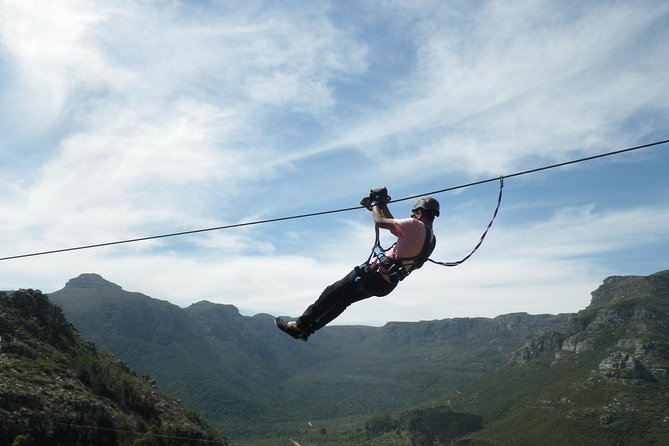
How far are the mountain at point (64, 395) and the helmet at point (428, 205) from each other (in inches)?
1483

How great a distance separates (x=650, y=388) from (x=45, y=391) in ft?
448

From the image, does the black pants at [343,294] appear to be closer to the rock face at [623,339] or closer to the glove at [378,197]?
the glove at [378,197]

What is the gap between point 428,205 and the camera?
8844 mm

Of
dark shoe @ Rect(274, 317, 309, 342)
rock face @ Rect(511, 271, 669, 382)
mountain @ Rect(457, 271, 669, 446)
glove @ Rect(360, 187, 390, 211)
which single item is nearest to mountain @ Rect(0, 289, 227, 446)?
dark shoe @ Rect(274, 317, 309, 342)

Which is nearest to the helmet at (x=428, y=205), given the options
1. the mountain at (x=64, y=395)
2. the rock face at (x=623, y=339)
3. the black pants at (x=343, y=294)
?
the black pants at (x=343, y=294)

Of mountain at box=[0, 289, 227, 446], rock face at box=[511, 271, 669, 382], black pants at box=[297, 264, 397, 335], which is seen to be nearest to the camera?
black pants at box=[297, 264, 397, 335]

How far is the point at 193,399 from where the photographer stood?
646ft

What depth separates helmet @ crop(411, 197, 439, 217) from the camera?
8820 millimetres

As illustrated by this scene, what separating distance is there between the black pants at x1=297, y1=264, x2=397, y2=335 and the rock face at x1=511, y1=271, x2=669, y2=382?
146907mm

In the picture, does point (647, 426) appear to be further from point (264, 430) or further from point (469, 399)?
point (264, 430)

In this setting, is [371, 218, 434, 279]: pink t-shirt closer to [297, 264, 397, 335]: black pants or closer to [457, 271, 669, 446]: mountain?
[297, 264, 397, 335]: black pants

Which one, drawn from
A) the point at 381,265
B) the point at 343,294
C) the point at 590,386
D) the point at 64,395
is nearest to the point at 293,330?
the point at 343,294

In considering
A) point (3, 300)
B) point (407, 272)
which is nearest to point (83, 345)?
point (3, 300)

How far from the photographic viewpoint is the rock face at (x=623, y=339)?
442 feet
